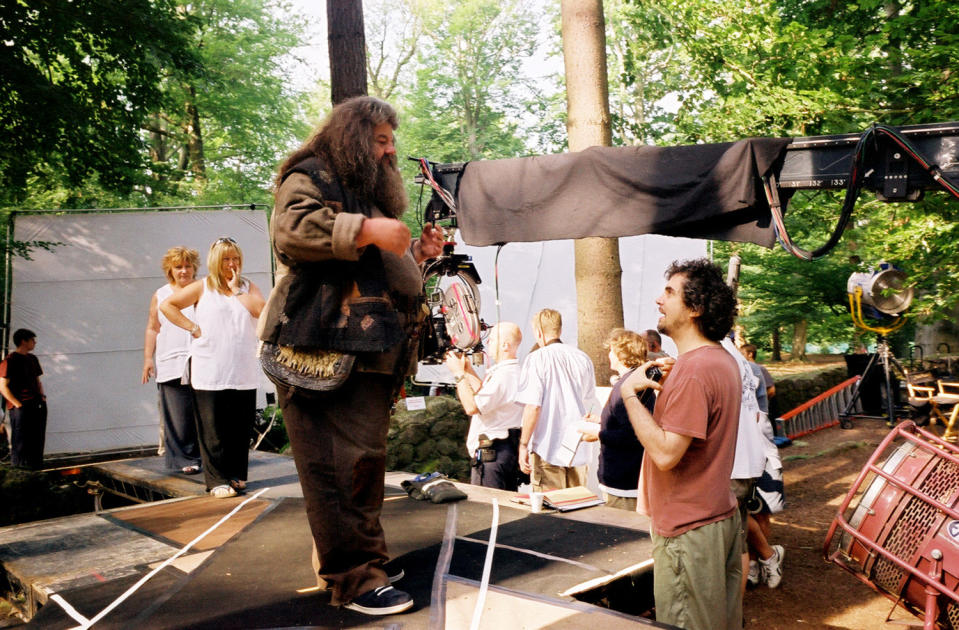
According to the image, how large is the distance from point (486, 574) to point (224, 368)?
272cm

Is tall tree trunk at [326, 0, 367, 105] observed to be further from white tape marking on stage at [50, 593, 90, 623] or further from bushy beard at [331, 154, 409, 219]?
white tape marking on stage at [50, 593, 90, 623]

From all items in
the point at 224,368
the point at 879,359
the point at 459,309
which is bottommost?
the point at 879,359

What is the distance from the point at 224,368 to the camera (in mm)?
5141

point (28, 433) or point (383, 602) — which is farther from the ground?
point (383, 602)

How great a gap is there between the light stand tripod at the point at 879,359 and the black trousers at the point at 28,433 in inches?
439

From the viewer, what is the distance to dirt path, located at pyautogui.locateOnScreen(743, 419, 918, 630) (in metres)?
5.18

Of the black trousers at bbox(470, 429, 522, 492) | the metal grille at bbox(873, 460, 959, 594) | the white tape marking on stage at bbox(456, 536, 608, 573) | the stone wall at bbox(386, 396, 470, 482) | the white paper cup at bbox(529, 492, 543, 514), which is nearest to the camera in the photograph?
the metal grille at bbox(873, 460, 959, 594)

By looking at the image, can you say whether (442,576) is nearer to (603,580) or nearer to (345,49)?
(603,580)

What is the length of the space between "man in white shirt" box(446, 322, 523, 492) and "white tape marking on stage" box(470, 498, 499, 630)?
1.46m

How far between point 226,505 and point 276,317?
2.53m

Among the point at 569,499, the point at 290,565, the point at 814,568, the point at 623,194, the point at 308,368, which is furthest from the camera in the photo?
the point at 814,568

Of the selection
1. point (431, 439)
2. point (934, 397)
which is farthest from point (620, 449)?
point (934, 397)

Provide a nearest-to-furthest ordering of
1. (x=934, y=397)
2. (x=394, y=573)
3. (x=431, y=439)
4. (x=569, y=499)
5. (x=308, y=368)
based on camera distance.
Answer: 1. (x=308, y=368)
2. (x=394, y=573)
3. (x=569, y=499)
4. (x=431, y=439)
5. (x=934, y=397)

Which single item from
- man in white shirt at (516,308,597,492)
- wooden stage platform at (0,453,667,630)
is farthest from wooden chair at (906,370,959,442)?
wooden stage platform at (0,453,667,630)
